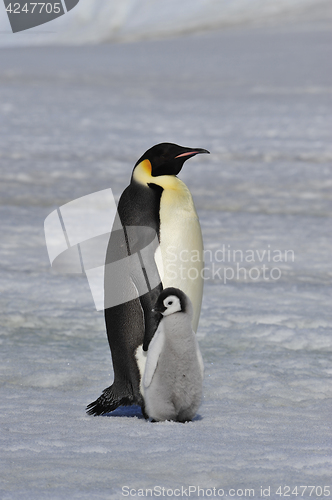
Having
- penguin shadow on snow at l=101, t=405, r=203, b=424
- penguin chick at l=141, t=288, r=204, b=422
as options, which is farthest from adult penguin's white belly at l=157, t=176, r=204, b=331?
penguin shadow on snow at l=101, t=405, r=203, b=424

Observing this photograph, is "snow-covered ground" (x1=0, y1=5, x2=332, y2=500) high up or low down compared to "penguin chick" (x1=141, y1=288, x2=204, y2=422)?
down

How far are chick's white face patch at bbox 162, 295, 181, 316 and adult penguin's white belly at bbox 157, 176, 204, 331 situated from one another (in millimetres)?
272

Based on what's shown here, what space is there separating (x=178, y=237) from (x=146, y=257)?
0.51 ft

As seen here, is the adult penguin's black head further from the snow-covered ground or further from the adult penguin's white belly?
the snow-covered ground

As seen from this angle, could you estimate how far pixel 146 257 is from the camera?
216cm

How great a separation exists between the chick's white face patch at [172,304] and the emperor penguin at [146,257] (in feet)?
0.47

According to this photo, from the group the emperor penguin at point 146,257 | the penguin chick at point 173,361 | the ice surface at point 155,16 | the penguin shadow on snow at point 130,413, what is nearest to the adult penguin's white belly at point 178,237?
the emperor penguin at point 146,257

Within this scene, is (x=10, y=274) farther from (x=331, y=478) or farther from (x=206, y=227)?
(x=331, y=478)

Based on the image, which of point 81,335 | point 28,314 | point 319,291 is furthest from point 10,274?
point 319,291

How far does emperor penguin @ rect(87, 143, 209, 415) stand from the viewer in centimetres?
218

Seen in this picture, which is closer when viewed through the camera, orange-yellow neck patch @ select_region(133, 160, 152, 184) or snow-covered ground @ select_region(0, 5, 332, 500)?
snow-covered ground @ select_region(0, 5, 332, 500)

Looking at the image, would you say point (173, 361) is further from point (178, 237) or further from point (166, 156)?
point (166, 156)

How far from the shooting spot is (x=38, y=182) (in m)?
6.54

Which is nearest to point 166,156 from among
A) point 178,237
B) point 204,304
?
point 178,237
